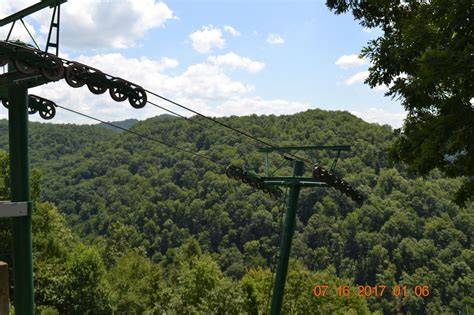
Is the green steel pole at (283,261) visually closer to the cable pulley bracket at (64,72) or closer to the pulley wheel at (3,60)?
the cable pulley bracket at (64,72)

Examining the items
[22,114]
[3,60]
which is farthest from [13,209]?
[3,60]

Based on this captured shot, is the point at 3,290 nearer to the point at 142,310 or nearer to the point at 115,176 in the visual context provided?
the point at 142,310

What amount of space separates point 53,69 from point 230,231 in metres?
90.9

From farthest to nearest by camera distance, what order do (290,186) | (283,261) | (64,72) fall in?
(290,186)
(283,261)
(64,72)

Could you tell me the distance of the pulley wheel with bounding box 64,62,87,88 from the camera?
19.4 feet

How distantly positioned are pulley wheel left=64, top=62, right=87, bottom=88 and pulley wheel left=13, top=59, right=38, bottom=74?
503 mm

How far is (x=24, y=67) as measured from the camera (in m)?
5.41

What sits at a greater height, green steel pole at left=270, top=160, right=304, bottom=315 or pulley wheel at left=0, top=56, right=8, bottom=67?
pulley wheel at left=0, top=56, right=8, bottom=67

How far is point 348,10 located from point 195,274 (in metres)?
24.1

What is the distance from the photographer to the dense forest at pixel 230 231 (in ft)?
90.3

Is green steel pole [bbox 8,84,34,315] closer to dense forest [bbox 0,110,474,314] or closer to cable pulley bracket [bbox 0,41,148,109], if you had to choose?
cable pulley bracket [bbox 0,41,148,109]

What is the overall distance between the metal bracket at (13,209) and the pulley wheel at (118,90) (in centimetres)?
200

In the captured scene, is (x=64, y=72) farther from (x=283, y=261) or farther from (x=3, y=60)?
(x=283, y=261)

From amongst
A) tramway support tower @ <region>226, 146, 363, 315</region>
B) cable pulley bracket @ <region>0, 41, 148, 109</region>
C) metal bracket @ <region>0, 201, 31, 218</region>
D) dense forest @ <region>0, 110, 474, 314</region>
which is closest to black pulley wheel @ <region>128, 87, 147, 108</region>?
cable pulley bracket @ <region>0, 41, 148, 109</region>
